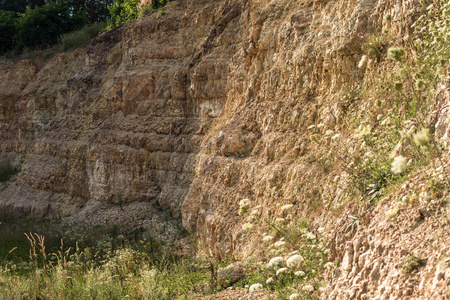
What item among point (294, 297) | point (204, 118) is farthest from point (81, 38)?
point (294, 297)

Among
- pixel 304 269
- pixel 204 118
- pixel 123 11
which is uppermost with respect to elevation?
pixel 123 11

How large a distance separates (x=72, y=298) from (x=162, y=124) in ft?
25.9

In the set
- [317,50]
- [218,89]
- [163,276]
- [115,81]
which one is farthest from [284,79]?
[115,81]

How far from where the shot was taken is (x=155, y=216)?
11484 millimetres

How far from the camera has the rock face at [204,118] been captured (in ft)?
21.2

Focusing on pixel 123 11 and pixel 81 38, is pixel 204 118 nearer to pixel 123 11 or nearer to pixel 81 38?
pixel 123 11

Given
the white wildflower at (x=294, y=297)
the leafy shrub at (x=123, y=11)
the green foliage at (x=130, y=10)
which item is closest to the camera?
the white wildflower at (x=294, y=297)

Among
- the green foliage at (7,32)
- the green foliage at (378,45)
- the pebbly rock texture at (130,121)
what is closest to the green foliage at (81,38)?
the pebbly rock texture at (130,121)

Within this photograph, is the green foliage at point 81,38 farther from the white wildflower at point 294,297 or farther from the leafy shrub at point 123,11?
the white wildflower at point 294,297

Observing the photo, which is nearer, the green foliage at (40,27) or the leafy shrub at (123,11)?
the leafy shrub at (123,11)

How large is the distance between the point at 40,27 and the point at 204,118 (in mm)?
17426

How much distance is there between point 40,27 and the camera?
24.3 metres

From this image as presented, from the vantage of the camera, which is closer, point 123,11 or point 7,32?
point 123,11

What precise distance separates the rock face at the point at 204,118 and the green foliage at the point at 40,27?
3055 mm
